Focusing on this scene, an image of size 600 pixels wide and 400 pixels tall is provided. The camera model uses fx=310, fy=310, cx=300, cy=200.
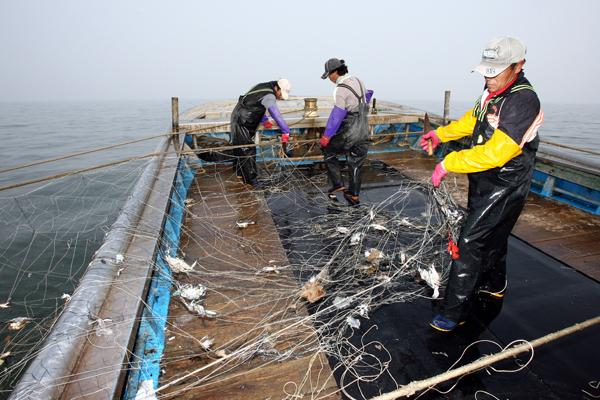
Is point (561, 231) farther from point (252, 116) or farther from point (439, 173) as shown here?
point (252, 116)

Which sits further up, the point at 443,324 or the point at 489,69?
the point at 489,69

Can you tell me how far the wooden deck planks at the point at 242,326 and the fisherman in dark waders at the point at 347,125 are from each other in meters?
1.59

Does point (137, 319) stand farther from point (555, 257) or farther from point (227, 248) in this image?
point (555, 257)

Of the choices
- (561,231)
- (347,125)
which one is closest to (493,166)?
(561,231)

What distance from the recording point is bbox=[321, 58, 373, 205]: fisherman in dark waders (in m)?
4.39

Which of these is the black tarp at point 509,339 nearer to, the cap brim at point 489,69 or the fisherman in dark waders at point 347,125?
the cap brim at point 489,69

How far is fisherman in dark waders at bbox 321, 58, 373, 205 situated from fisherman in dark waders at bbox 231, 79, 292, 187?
0.79 meters

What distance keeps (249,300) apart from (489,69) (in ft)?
8.13

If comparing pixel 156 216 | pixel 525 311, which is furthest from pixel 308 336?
pixel 156 216

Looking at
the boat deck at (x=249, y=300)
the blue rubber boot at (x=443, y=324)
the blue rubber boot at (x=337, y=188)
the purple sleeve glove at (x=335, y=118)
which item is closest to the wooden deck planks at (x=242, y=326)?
the boat deck at (x=249, y=300)

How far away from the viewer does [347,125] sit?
15.0 feet

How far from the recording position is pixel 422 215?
166 inches

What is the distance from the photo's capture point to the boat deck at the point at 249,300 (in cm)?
197

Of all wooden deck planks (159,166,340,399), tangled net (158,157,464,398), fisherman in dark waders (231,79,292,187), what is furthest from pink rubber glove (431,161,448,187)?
fisherman in dark waders (231,79,292,187)
